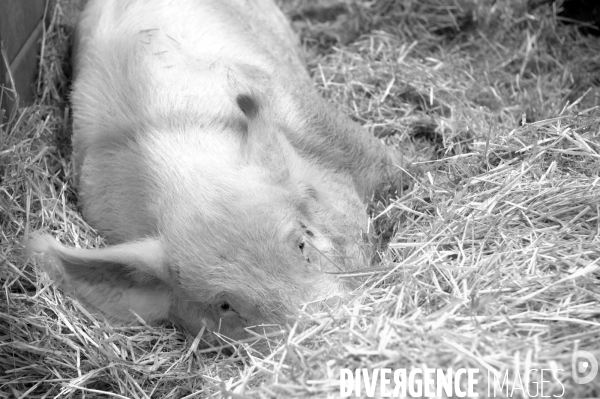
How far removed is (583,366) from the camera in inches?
96.1

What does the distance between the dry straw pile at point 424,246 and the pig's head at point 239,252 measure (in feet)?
0.48

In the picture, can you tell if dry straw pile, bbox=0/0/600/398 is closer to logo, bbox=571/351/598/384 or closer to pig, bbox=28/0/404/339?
logo, bbox=571/351/598/384

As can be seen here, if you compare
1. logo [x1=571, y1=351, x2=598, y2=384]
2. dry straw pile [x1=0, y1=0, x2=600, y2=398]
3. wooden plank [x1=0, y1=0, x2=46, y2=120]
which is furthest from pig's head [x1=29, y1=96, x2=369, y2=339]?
wooden plank [x1=0, y1=0, x2=46, y2=120]

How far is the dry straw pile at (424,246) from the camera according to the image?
8.80 feet

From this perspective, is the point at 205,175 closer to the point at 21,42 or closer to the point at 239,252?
the point at 239,252

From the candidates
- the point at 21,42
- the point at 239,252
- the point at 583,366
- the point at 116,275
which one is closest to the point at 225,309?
the point at 239,252

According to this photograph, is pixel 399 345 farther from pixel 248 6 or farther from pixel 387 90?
pixel 248 6

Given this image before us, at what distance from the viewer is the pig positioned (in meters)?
3.36

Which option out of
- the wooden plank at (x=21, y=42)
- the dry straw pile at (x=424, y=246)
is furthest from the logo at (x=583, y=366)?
the wooden plank at (x=21, y=42)

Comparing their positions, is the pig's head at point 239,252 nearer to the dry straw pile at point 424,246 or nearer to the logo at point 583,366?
the dry straw pile at point 424,246

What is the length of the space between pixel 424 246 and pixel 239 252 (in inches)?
34.9

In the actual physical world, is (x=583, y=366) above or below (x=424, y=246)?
above

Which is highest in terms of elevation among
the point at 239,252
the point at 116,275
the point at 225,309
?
the point at 239,252

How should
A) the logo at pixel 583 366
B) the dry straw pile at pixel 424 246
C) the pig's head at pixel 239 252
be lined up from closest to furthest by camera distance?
the logo at pixel 583 366
the dry straw pile at pixel 424 246
the pig's head at pixel 239 252
